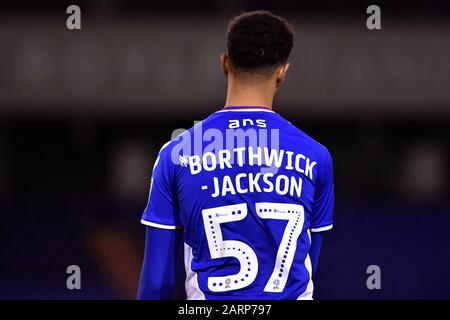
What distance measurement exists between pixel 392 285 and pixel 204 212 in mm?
7229

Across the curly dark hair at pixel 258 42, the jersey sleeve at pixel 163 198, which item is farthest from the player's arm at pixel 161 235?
the curly dark hair at pixel 258 42

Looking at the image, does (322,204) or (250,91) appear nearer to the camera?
(250,91)

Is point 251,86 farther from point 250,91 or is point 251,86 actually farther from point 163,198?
point 163,198

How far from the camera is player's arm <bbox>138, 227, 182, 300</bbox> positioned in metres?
3.33

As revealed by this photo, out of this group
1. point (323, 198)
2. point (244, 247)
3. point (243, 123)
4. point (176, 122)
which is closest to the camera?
point (244, 247)

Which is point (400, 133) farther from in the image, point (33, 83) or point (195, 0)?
point (33, 83)

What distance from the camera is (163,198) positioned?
337cm

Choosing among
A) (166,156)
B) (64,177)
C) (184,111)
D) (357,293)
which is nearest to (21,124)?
(64,177)

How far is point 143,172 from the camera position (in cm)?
1355

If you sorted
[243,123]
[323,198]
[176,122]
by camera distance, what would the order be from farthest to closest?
1. [176,122]
2. [323,198]
3. [243,123]

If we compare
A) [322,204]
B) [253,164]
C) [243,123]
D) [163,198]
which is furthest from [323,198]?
[163,198]

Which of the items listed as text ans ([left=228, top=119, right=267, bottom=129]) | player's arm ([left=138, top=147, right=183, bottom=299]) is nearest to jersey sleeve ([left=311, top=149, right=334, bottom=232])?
text ans ([left=228, top=119, right=267, bottom=129])

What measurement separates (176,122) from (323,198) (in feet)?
34.0

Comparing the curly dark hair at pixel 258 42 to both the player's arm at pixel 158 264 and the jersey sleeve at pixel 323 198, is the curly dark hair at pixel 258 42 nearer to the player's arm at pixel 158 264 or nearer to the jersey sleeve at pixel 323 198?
the jersey sleeve at pixel 323 198
